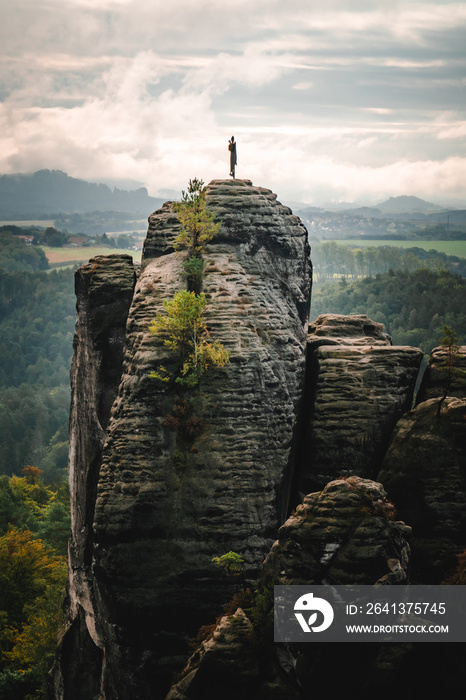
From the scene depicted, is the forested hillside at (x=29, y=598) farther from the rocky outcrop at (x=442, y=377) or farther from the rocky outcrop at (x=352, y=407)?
the rocky outcrop at (x=442, y=377)

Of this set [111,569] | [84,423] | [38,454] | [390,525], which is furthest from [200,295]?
[38,454]

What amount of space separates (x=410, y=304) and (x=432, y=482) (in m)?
139

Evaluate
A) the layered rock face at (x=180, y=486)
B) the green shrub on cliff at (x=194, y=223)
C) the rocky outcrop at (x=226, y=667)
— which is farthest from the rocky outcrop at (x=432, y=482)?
the green shrub on cliff at (x=194, y=223)

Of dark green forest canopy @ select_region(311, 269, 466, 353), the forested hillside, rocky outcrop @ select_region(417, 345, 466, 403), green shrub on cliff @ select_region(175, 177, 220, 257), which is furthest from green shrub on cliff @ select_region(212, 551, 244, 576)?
dark green forest canopy @ select_region(311, 269, 466, 353)

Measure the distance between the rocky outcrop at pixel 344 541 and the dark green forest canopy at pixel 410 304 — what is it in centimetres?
11830

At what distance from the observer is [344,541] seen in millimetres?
26234

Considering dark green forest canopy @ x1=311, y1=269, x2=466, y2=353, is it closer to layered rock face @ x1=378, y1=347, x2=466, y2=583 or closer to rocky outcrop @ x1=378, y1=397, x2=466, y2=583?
layered rock face @ x1=378, y1=347, x2=466, y2=583

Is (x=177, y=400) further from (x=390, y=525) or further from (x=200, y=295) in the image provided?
(x=390, y=525)

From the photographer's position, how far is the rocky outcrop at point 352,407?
133 feet

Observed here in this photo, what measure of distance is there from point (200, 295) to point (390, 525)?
58.0 feet

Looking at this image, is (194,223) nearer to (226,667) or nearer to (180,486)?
(180,486)

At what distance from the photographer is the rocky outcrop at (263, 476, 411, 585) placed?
25.7m

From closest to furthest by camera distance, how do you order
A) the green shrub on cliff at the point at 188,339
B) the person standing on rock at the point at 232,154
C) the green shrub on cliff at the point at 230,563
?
the green shrub on cliff at the point at 230,563
the green shrub on cliff at the point at 188,339
the person standing on rock at the point at 232,154

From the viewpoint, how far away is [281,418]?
129 ft
